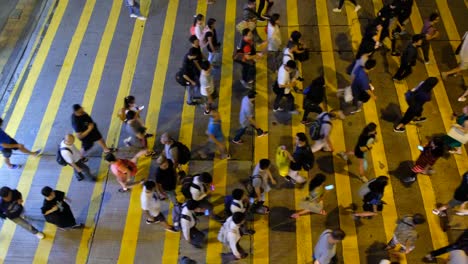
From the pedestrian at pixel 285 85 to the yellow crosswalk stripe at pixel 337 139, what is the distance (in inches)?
47.4

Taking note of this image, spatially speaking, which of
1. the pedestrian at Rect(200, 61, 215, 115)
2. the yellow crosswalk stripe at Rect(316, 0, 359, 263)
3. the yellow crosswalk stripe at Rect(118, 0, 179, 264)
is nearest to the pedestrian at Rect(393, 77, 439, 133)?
the yellow crosswalk stripe at Rect(316, 0, 359, 263)

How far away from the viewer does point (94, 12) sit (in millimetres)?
12172

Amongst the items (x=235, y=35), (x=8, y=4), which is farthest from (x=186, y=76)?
(x=8, y=4)

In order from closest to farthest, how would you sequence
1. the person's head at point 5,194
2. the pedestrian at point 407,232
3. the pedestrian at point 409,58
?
1. the pedestrian at point 407,232
2. the person's head at point 5,194
3. the pedestrian at point 409,58

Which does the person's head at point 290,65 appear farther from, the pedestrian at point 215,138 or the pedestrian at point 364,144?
the pedestrian at point 364,144

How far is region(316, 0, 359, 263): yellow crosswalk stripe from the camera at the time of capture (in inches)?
303

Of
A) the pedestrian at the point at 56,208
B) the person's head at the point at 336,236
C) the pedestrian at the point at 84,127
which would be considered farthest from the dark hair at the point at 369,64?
the pedestrian at the point at 56,208

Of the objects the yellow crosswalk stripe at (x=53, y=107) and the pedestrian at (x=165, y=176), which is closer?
the pedestrian at (x=165, y=176)

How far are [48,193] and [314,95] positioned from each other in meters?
5.57

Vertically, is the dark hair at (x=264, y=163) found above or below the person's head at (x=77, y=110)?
below

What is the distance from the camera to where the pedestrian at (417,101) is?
25.9ft

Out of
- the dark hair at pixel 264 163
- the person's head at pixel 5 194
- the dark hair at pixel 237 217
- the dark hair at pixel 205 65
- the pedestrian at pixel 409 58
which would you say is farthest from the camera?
the pedestrian at pixel 409 58

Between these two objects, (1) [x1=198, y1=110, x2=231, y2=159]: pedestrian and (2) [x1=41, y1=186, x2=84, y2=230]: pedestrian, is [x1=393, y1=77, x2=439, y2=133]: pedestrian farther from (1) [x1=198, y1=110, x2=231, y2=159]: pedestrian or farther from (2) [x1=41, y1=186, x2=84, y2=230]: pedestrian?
(2) [x1=41, y1=186, x2=84, y2=230]: pedestrian

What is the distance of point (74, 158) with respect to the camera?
782 cm
